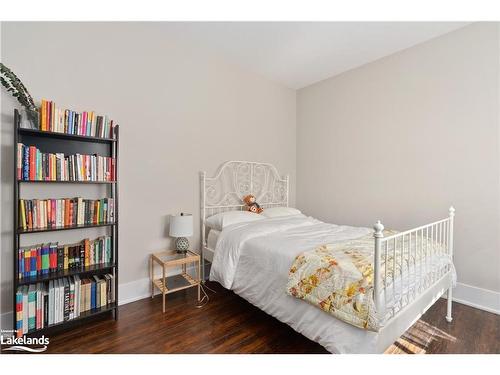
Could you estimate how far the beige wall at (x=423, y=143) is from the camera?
2.33 meters

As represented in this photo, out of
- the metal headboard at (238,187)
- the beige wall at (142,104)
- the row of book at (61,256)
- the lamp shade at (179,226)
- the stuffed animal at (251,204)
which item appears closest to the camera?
the row of book at (61,256)

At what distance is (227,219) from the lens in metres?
2.73

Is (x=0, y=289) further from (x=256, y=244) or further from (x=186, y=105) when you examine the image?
(x=186, y=105)

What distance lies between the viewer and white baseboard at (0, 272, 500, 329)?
7.56 ft

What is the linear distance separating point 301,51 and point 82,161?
2.63m

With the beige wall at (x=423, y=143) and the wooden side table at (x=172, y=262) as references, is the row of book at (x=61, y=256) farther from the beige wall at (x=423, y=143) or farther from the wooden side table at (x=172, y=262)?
the beige wall at (x=423, y=143)

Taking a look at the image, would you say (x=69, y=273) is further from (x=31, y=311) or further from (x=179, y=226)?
(x=179, y=226)

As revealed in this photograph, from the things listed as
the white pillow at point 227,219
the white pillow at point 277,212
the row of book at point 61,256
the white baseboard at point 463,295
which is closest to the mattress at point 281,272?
the white pillow at point 227,219

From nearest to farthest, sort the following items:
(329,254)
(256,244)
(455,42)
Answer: (329,254) → (256,244) → (455,42)

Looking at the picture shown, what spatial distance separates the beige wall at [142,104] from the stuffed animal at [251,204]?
585 millimetres

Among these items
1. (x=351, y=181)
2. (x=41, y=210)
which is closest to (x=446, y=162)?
(x=351, y=181)

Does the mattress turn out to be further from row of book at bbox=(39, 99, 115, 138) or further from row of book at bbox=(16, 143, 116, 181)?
row of book at bbox=(39, 99, 115, 138)

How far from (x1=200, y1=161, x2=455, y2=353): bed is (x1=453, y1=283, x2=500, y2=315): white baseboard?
1.71ft

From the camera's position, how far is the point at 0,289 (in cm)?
187
